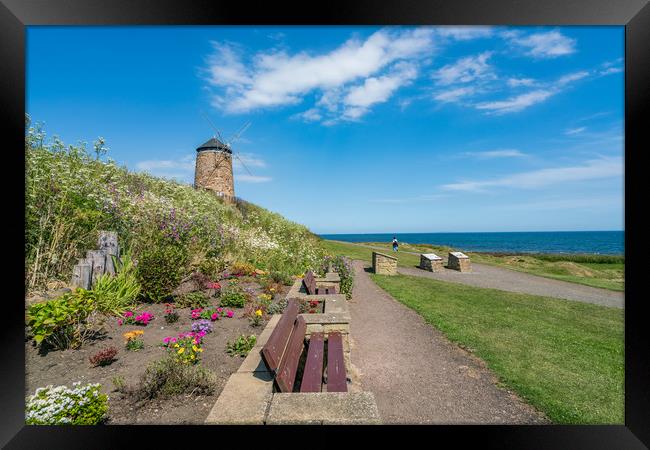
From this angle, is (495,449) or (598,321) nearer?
(495,449)

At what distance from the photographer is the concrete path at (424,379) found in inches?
128

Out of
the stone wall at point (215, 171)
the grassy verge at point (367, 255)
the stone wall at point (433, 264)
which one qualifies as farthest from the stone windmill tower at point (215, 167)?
the stone wall at point (433, 264)

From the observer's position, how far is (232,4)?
7.16ft

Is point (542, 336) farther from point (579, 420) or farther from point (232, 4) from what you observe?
point (232, 4)

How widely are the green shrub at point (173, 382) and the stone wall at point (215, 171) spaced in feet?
82.5

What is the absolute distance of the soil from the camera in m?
2.46

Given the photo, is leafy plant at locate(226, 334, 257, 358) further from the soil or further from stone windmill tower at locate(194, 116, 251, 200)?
stone windmill tower at locate(194, 116, 251, 200)

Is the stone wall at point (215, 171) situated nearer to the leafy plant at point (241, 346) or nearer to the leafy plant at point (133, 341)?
the leafy plant at point (133, 341)

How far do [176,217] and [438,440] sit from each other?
8.31 meters

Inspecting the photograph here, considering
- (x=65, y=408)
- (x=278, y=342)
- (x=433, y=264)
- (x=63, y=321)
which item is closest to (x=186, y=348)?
(x=65, y=408)

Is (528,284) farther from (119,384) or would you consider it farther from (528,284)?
(119,384)

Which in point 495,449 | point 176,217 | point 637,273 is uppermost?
point 176,217

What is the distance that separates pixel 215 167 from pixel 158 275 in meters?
23.7

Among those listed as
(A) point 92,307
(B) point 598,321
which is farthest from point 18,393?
(B) point 598,321
